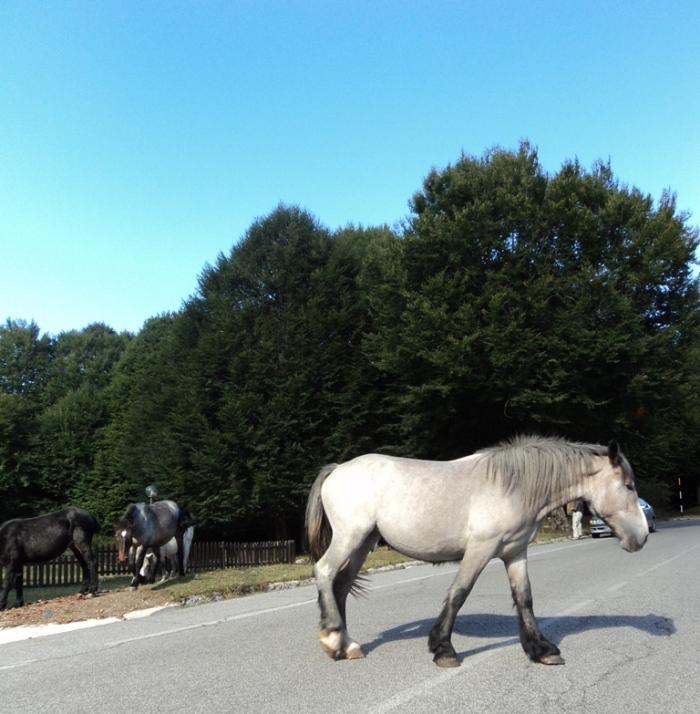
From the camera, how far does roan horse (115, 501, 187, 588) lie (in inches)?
535

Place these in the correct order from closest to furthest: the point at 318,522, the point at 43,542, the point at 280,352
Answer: the point at 318,522 < the point at 43,542 < the point at 280,352

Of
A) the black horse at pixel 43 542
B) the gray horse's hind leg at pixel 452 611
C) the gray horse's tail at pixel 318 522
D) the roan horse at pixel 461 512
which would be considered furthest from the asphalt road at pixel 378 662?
the black horse at pixel 43 542

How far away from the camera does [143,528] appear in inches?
551

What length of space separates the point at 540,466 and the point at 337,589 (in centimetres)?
226

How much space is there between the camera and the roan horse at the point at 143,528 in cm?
1358

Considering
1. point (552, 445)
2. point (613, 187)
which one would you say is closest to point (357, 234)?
point (613, 187)

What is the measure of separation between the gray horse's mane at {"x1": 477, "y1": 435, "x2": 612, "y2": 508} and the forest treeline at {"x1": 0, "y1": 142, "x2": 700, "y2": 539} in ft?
57.4

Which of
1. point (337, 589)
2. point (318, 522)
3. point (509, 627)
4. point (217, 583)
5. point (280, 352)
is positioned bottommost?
point (217, 583)

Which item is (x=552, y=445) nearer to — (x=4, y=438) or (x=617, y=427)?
(x=617, y=427)

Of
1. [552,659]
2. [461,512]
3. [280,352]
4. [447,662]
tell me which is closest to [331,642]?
[447,662]

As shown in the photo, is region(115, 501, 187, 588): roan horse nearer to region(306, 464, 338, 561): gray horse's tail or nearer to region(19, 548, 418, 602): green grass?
region(19, 548, 418, 602): green grass

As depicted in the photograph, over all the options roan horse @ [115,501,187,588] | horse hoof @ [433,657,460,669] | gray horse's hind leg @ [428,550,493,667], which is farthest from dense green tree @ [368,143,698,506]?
horse hoof @ [433,657,460,669]

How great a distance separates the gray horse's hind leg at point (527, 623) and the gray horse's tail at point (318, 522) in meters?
1.79

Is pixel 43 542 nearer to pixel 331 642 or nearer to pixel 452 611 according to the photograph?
pixel 331 642
